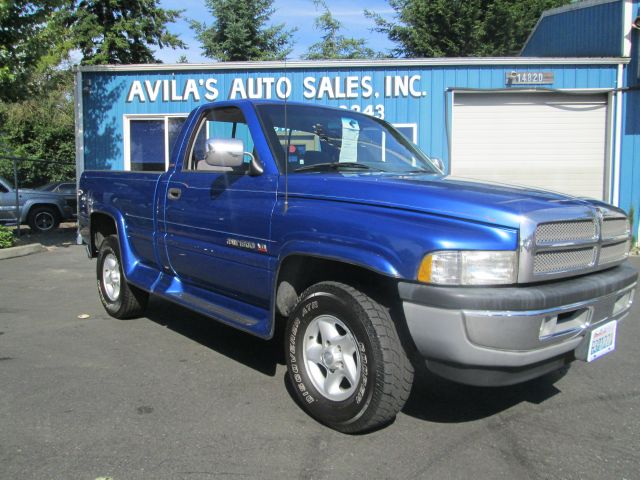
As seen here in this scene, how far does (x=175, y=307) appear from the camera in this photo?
248 inches

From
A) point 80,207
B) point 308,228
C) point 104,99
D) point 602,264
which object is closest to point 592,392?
point 602,264

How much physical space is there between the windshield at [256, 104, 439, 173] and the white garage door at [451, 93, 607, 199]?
719 centimetres

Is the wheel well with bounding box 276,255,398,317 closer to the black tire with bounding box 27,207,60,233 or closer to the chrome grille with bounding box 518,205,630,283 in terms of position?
the chrome grille with bounding box 518,205,630,283

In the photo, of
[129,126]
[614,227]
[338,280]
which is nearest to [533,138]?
[129,126]

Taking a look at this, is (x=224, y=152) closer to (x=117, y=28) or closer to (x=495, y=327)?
(x=495, y=327)

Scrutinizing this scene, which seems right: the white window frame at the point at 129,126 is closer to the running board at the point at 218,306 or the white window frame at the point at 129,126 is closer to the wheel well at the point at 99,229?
the wheel well at the point at 99,229

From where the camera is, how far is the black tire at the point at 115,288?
554 cm

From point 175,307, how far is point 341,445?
3.67m

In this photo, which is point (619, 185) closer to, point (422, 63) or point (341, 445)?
point (422, 63)

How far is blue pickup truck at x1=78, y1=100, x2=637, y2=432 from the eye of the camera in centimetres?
269

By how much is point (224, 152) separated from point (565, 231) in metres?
2.08

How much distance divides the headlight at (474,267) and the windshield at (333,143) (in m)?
1.29

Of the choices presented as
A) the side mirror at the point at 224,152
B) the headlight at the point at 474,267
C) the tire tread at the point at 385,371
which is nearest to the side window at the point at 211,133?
the side mirror at the point at 224,152

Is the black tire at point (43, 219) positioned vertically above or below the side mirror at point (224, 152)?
below
